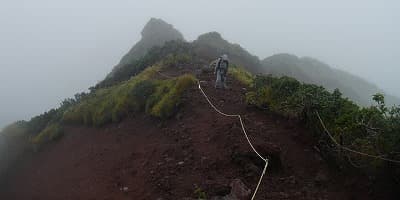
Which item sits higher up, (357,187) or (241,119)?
(241,119)

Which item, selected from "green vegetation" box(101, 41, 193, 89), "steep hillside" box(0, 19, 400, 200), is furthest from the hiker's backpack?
"green vegetation" box(101, 41, 193, 89)

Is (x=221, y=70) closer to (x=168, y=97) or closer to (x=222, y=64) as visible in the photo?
(x=222, y=64)

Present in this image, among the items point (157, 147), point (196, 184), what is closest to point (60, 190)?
point (157, 147)

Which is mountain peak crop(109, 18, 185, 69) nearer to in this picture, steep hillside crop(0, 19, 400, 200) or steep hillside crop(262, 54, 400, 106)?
steep hillside crop(262, 54, 400, 106)

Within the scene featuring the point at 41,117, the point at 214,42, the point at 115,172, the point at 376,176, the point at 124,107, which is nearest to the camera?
the point at 376,176

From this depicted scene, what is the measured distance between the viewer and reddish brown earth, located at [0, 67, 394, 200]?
934cm

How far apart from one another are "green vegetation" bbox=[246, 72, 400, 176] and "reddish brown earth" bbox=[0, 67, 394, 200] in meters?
0.36

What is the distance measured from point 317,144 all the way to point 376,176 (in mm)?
1810

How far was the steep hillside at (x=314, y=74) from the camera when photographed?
37.5 metres

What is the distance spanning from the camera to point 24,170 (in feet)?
52.7

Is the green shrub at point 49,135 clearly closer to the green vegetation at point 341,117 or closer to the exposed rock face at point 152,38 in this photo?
the green vegetation at point 341,117

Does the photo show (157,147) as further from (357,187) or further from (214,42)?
(214,42)

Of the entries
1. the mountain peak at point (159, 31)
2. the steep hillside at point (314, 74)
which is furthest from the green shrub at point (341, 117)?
the mountain peak at point (159, 31)

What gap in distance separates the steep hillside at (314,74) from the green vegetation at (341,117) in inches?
850
